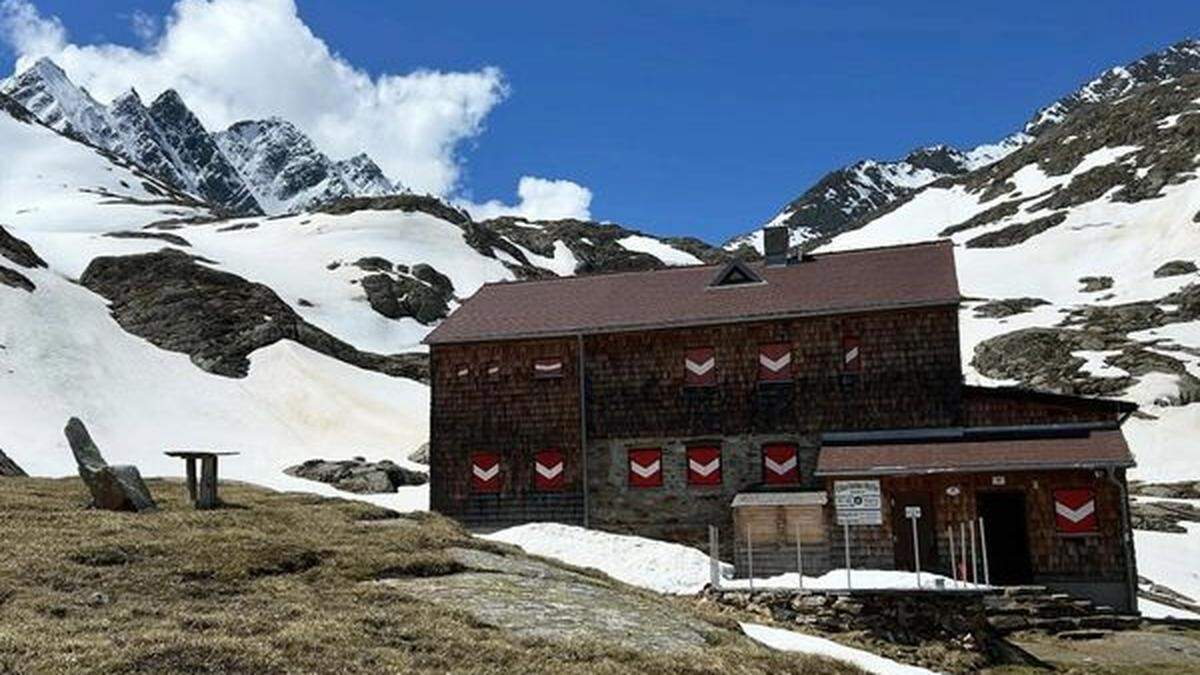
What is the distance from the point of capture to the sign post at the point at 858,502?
31766mm

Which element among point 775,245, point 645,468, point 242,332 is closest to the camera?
point 645,468

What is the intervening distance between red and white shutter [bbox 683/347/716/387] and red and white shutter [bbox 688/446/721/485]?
225 cm

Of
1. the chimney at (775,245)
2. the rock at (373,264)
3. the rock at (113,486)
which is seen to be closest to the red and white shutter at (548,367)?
the chimney at (775,245)

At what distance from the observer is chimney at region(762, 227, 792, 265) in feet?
140

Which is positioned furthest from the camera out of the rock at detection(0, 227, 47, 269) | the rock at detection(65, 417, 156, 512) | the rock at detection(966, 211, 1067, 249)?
the rock at detection(966, 211, 1067, 249)

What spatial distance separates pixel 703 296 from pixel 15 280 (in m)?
51.5

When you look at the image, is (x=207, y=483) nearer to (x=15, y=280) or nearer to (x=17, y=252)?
(x=15, y=280)

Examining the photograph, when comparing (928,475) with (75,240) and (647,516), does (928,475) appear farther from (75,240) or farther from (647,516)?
(75,240)

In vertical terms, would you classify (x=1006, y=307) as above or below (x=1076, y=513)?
above

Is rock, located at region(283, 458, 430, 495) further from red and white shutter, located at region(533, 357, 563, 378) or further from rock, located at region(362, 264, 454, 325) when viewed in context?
rock, located at region(362, 264, 454, 325)

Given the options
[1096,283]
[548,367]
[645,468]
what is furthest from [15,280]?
[1096,283]

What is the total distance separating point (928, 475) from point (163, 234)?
99361mm

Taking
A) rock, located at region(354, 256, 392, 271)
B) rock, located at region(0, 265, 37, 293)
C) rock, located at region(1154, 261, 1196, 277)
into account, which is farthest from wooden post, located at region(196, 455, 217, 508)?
rock, located at region(1154, 261, 1196, 277)

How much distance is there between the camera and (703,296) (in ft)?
130
